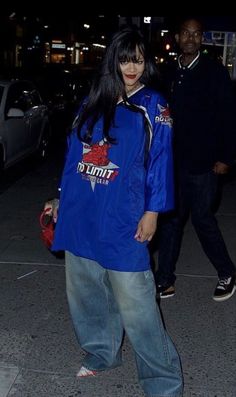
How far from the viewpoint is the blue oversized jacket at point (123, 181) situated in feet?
9.06

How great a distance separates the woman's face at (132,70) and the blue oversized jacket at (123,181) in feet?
0.18

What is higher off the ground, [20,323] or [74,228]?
[74,228]

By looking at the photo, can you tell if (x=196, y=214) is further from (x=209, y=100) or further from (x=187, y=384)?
(x=187, y=384)

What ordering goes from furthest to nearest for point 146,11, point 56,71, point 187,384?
point 146,11, point 56,71, point 187,384

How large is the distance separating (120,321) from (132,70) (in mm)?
1345

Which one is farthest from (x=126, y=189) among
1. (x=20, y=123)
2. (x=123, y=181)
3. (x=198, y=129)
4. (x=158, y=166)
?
(x=20, y=123)

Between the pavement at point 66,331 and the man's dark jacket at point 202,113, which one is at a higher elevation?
the man's dark jacket at point 202,113

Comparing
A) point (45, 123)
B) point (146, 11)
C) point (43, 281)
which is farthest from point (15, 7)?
point (43, 281)

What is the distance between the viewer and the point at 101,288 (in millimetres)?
3168

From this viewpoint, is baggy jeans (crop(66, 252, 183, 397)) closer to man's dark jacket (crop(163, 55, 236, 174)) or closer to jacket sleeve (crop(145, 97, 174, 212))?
→ jacket sleeve (crop(145, 97, 174, 212))

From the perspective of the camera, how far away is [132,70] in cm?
282

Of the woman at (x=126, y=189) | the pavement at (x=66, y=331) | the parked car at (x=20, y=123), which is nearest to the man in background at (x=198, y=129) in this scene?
the pavement at (x=66, y=331)

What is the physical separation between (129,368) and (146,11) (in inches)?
948

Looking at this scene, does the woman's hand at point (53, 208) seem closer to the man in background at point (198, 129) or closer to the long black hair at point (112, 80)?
the long black hair at point (112, 80)
